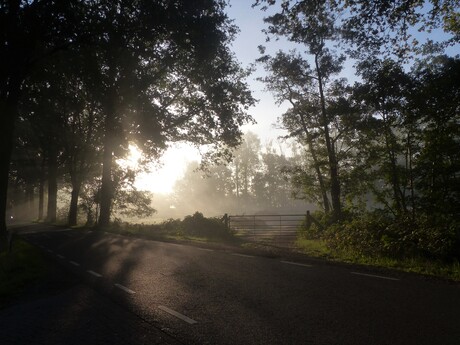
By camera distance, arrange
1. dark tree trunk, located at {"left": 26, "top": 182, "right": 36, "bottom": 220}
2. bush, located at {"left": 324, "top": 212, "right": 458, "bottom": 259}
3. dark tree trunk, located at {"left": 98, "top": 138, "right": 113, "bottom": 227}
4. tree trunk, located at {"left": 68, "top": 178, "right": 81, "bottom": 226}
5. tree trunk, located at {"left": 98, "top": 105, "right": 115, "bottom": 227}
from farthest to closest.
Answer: dark tree trunk, located at {"left": 26, "top": 182, "right": 36, "bottom": 220}, tree trunk, located at {"left": 68, "top": 178, "right": 81, "bottom": 226}, dark tree trunk, located at {"left": 98, "top": 138, "right": 113, "bottom": 227}, tree trunk, located at {"left": 98, "top": 105, "right": 115, "bottom": 227}, bush, located at {"left": 324, "top": 212, "right": 458, "bottom": 259}

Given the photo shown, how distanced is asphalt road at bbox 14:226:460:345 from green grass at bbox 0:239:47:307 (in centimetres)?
105

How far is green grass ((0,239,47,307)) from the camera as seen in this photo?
835cm

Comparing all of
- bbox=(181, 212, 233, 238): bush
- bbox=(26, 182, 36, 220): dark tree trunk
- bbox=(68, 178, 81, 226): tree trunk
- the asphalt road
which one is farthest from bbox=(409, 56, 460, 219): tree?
bbox=(26, 182, 36, 220): dark tree trunk

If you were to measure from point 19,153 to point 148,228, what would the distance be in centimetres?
3120

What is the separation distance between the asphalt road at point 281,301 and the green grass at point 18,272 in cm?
105

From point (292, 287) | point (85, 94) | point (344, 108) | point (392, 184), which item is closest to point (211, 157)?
point (85, 94)

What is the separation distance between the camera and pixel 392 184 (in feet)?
46.9

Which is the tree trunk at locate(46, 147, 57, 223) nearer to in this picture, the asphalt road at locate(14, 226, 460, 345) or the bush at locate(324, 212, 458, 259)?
the asphalt road at locate(14, 226, 460, 345)

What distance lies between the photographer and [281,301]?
20.9ft

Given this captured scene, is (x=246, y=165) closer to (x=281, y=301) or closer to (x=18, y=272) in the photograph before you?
(x=18, y=272)

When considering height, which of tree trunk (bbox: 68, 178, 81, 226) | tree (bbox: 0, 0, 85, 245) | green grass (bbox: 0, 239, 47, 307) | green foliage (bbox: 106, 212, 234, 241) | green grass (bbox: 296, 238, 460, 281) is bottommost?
green grass (bbox: 0, 239, 47, 307)

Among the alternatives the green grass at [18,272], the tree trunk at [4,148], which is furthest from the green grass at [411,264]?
the tree trunk at [4,148]

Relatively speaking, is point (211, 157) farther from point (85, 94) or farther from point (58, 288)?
point (58, 288)

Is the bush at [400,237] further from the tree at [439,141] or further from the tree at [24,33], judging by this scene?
the tree at [24,33]
